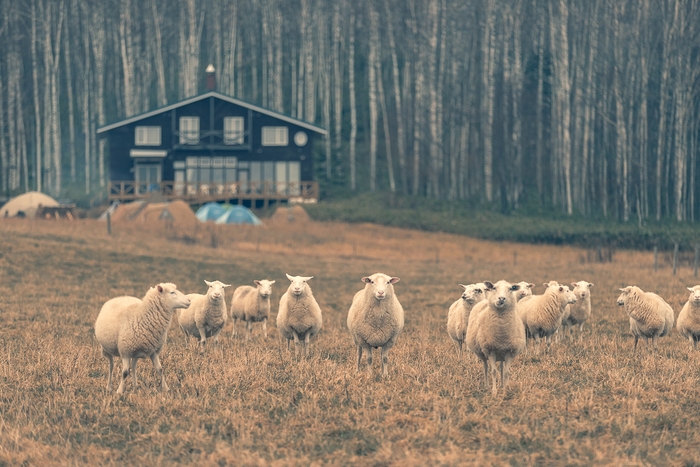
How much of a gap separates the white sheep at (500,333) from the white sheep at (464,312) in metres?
2.31

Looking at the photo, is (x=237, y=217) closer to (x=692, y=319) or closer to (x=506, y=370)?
(x=692, y=319)

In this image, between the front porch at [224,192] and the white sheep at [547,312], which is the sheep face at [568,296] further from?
the front porch at [224,192]

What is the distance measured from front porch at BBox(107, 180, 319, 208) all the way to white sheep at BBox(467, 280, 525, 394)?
43546mm

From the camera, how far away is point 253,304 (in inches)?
680

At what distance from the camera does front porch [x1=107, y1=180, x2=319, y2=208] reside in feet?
179

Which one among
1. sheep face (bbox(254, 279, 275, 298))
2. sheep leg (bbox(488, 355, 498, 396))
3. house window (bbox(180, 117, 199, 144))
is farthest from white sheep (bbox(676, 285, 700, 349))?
house window (bbox(180, 117, 199, 144))

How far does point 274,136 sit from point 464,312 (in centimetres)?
4521

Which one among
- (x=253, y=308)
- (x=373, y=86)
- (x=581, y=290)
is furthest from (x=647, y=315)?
(x=373, y=86)

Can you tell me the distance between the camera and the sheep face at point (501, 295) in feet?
36.4

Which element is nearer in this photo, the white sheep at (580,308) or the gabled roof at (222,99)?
the white sheep at (580,308)

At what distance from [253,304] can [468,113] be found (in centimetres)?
4000

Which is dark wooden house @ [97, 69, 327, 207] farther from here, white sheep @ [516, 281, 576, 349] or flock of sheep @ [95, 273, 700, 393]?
white sheep @ [516, 281, 576, 349]

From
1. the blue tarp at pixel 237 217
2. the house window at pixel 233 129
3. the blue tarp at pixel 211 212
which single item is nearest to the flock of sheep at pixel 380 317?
the blue tarp at pixel 237 217

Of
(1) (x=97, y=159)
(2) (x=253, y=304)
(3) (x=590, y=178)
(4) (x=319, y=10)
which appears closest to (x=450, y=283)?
(2) (x=253, y=304)
